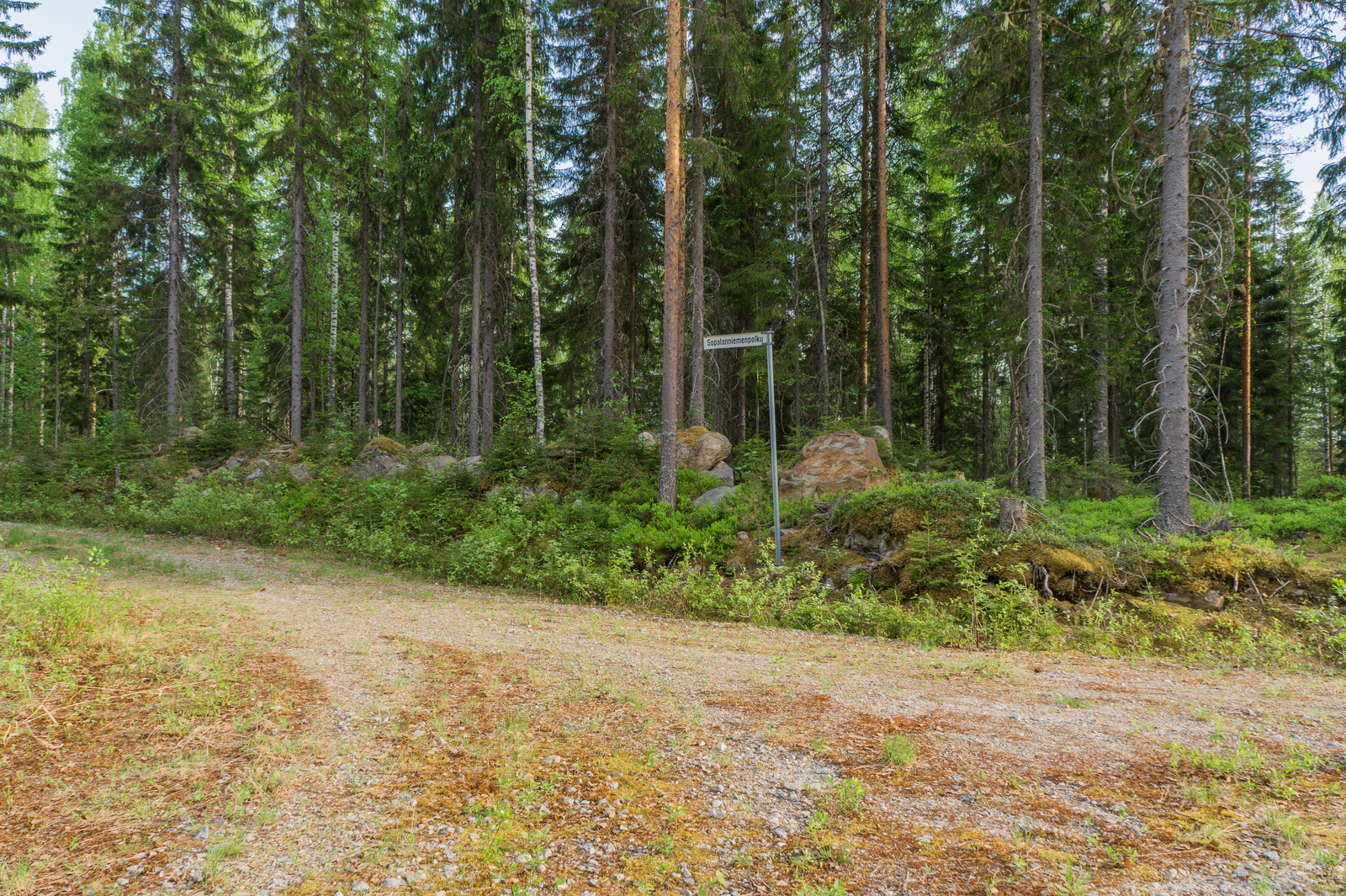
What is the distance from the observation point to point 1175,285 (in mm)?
8758

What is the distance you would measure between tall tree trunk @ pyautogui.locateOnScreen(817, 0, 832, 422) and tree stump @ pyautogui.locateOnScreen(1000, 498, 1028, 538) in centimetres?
816

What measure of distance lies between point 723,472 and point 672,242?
5.34m

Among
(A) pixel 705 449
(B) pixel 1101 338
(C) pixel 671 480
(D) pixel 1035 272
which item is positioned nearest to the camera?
(C) pixel 671 480

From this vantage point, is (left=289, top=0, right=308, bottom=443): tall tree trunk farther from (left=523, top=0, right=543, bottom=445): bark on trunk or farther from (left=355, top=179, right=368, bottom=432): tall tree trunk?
(left=523, top=0, right=543, bottom=445): bark on trunk

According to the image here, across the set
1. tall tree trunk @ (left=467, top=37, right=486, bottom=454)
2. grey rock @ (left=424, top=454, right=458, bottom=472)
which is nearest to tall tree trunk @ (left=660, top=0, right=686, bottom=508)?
grey rock @ (left=424, top=454, right=458, bottom=472)

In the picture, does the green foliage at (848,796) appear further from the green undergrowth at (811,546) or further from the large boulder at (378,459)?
the large boulder at (378,459)

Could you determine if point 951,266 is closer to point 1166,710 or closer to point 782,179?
point 782,179

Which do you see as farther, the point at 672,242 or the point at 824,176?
the point at 824,176

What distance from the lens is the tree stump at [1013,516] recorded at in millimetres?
7809

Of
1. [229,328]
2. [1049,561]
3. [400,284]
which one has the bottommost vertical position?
[1049,561]

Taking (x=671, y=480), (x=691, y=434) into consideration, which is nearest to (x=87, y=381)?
(x=691, y=434)

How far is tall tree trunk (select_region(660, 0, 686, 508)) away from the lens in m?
10.9

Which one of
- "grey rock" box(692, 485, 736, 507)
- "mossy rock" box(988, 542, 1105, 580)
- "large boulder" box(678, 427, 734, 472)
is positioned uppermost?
"large boulder" box(678, 427, 734, 472)

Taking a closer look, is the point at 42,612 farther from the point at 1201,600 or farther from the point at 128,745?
the point at 1201,600
